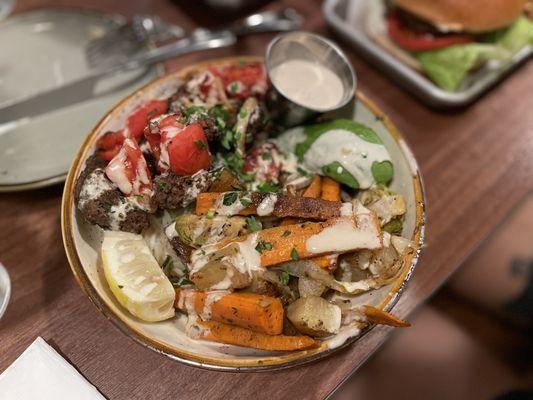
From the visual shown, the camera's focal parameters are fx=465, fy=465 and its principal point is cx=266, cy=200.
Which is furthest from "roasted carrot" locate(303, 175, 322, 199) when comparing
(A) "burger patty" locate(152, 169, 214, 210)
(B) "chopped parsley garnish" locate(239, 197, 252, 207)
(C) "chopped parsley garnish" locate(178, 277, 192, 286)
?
(C) "chopped parsley garnish" locate(178, 277, 192, 286)

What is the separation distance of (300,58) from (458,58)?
0.81 meters

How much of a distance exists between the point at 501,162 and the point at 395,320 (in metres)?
1.12

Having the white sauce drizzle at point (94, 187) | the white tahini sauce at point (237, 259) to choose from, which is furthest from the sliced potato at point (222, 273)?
the white sauce drizzle at point (94, 187)

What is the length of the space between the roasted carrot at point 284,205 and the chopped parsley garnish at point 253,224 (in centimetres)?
2

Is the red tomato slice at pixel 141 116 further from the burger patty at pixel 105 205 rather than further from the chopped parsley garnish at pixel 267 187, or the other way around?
the chopped parsley garnish at pixel 267 187

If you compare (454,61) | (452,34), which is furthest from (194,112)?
(452,34)

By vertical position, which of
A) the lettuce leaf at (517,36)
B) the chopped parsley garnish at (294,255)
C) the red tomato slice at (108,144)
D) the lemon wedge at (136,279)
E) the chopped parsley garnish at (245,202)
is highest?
the lettuce leaf at (517,36)

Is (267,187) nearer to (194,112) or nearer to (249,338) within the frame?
(194,112)

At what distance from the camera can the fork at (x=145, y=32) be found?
1966 mm

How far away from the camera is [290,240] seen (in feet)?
4.03

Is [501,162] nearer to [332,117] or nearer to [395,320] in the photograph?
[332,117]

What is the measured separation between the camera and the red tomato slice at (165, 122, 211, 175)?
1.28 meters

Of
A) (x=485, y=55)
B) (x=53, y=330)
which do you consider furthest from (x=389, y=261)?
(x=485, y=55)

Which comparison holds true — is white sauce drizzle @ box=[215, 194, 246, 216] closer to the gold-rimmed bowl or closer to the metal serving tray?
the gold-rimmed bowl
